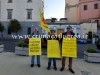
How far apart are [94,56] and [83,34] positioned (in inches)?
1716

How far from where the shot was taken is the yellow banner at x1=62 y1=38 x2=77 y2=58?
1135cm

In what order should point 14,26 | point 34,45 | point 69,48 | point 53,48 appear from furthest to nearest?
point 14,26 → point 34,45 → point 53,48 → point 69,48

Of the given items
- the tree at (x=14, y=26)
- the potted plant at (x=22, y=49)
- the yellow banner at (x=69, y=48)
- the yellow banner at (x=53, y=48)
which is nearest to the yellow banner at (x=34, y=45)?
the yellow banner at (x=53, y=48)

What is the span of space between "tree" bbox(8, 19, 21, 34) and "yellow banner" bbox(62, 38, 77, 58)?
135ft

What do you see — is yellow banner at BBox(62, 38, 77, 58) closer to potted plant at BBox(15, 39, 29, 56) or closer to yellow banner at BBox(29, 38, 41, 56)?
yellow banner at BBox(29, 38, 41, 56)

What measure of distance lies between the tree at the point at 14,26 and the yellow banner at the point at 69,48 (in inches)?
1625

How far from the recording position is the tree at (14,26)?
172 ft

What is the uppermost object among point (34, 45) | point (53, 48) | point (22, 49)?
point (34, 45)

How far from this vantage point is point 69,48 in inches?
451

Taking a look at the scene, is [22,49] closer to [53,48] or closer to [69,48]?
[53,48]

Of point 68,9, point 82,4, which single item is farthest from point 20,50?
point 68,9

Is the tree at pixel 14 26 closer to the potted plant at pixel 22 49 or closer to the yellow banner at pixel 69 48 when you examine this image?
the potted plant at pixel 22 49

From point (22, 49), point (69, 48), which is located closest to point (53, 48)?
point (69, 48)

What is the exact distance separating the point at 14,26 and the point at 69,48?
4147cm
